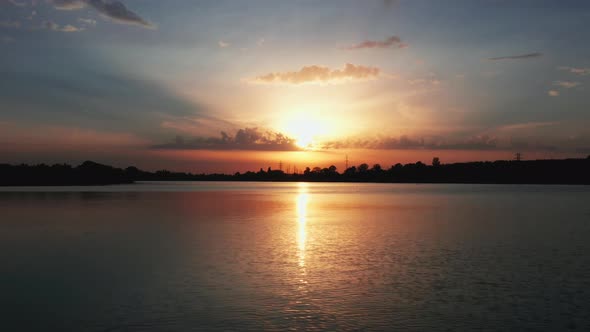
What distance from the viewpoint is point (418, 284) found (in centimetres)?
1825

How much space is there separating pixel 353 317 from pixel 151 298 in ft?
22.9

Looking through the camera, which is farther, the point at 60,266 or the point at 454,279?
the point at 60,266

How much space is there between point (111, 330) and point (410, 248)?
Result: 1888 cm

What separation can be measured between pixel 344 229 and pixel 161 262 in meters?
18.1

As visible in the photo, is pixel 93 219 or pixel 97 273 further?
pixel 93 219

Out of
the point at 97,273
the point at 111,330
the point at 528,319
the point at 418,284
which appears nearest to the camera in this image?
the point at 111,330

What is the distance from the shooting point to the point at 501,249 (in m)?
27.1

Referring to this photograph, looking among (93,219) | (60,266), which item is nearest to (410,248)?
(60,266)

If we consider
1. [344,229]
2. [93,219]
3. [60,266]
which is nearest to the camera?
[60,266]

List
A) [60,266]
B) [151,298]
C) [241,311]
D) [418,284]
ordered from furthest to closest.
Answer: [60,266], [418,284], [151,298], [241,311]

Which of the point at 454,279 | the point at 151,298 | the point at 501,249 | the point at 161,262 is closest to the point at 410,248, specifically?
the point at 501,249

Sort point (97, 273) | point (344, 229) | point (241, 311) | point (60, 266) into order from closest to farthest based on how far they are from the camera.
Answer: point (241, 311)
point (97, 273)
point (60, 266)
point (344, 229)

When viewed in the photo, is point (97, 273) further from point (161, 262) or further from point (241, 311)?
point (241, 311)

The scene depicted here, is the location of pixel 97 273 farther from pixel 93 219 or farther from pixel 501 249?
pixel 93 219
